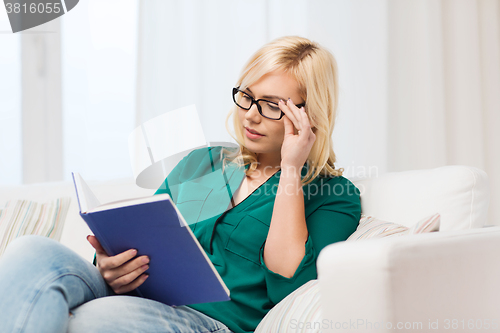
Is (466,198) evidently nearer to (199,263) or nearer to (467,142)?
(199,263)

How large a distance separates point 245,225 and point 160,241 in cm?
33

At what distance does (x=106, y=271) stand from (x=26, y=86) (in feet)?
5.95

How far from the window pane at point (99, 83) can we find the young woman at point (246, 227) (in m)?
1.12

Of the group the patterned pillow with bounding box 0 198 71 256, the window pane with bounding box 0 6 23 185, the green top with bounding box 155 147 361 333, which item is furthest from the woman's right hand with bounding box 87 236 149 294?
the window pane with bounding box 0 6 23 185

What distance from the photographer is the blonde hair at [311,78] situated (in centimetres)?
107

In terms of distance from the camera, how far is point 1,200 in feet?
4.66

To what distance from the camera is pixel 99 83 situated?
2160 millimetres

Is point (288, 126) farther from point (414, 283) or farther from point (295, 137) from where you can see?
point (414, 283)

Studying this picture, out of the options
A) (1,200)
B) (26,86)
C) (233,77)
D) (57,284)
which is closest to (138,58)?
(233,77)

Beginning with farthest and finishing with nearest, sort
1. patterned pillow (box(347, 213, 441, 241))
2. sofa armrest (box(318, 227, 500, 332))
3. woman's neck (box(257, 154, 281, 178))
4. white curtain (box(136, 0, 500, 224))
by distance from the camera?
white curtain (box(136, 0, 500, 224)), woman's neck (box(257, 154, 281, 178)), patterned pillow (box(347, 213, 441, 241)), sofa armrest (box(318, 227, 500, 332))

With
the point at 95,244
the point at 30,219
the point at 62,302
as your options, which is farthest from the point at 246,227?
the point at 30,219

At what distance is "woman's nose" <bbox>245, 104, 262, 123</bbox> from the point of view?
105cm

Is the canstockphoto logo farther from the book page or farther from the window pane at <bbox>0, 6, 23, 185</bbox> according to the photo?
the book page

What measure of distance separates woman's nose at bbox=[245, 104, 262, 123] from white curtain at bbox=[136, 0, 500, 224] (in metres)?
1.06
